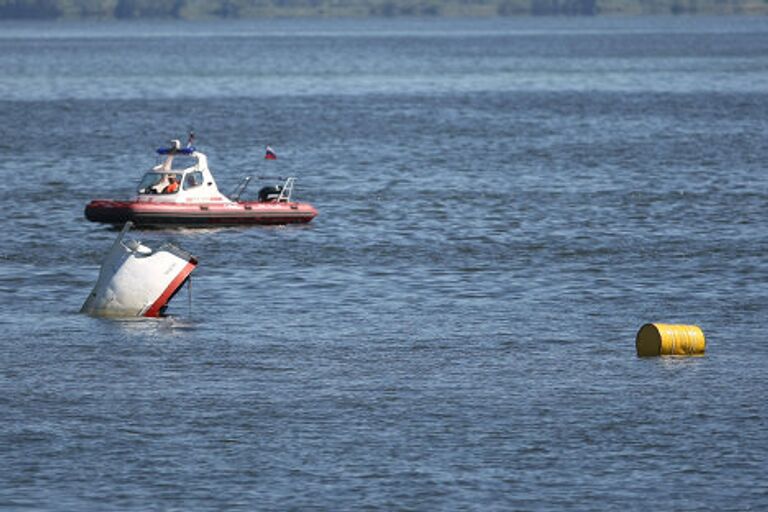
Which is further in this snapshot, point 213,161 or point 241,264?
point 213,161

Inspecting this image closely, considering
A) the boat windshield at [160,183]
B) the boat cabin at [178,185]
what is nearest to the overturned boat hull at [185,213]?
the boat cabin at [178,185]

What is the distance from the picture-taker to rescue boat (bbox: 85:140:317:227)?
179ft

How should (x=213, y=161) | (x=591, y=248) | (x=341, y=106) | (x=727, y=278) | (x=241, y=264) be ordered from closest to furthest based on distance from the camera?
(x=727, y=278), (x=241, y=264), (x=591, y=248), (x=213, y=161), (x=341, y=106)

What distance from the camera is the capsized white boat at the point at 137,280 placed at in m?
38.8

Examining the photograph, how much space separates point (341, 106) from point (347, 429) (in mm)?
103439

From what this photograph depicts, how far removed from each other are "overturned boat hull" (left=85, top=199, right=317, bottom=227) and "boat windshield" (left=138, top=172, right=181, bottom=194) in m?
0.64

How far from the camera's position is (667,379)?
1304 inches

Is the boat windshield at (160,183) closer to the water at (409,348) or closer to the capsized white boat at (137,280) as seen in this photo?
the water at (409,348)

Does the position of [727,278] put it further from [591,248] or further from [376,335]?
[376,335]

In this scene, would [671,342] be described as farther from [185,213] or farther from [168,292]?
[185,213]

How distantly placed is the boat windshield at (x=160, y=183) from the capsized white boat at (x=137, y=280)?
1621 centimetres

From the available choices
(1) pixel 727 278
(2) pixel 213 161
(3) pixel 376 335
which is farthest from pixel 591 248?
(2) pixel 213 161

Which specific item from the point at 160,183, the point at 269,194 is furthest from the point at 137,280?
the point at 269,194

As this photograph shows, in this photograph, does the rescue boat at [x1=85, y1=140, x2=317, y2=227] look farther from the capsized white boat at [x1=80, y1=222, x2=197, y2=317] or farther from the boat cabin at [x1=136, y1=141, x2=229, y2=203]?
the capsized white boat at [x1=80, y1=222, x2=197, y2=317]
